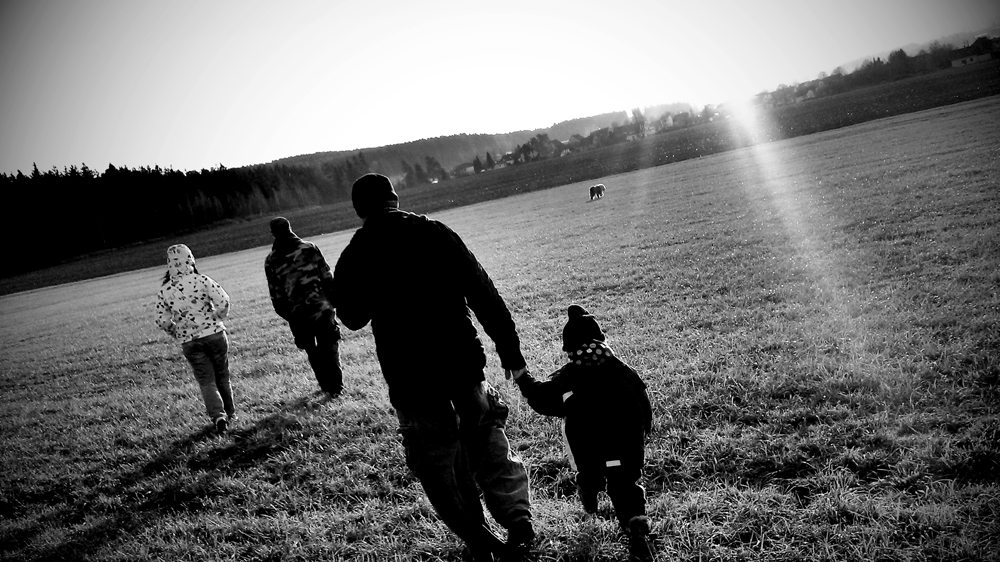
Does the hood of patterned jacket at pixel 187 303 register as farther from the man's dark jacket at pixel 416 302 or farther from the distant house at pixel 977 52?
the distant house at pixel 977 52

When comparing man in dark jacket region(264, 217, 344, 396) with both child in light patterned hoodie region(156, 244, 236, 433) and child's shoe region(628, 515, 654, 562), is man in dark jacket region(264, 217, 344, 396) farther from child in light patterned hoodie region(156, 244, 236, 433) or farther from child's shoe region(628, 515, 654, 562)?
child's shoe region(628, 515, 654, 562)

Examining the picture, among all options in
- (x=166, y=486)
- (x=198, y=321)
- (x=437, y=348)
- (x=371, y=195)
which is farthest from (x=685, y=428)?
(x=198, y=321)

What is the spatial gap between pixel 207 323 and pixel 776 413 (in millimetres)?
5930

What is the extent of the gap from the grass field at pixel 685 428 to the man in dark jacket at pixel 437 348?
597 mm

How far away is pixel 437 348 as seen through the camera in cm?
275

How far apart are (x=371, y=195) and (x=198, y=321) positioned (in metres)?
4.10

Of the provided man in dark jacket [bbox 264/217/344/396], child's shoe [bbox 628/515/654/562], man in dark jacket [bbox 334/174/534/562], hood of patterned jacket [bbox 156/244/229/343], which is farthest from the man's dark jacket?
hood of patterned jacket [bbox 156/244/229/343]

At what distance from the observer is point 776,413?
410cm

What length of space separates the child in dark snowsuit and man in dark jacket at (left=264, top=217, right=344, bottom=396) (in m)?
3.98

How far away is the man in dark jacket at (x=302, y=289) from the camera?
616cm

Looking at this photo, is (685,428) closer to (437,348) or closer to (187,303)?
(437,348)

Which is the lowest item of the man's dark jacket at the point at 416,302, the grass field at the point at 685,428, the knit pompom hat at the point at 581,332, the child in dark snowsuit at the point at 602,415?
the grass field at the point at 685,428

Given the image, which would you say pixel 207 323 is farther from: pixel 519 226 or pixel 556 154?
pixel 556 154

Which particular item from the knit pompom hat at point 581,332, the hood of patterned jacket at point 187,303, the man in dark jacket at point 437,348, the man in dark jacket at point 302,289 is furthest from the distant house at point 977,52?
the hood of patterned jacket at point 187,303
